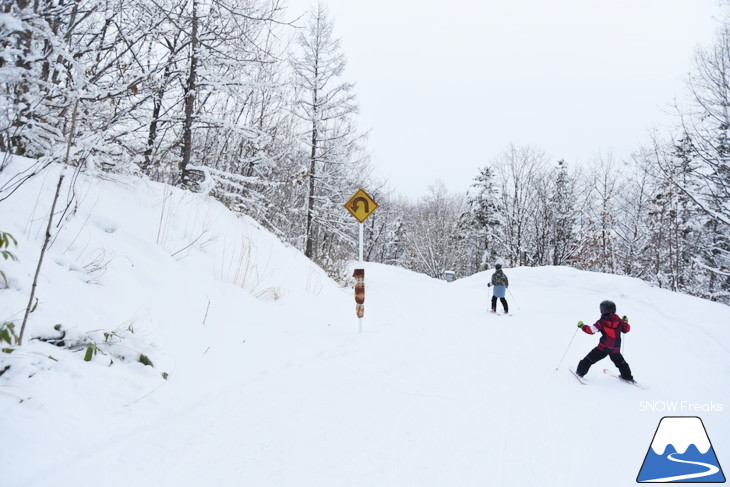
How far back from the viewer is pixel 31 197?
402cm

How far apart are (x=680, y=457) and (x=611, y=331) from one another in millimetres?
2196

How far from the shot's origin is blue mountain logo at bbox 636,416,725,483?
2.71 meters

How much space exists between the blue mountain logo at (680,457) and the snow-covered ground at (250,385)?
10 centimetres

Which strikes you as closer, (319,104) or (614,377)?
(614,377)

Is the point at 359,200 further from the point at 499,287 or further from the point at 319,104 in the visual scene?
Answer: the point at 319,104

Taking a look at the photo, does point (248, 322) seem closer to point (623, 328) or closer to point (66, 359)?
point (66, 359)

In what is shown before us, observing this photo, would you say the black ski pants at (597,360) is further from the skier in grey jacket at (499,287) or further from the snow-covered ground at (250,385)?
the skier in grey jacket at (499,287)

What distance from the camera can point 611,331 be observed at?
504cm

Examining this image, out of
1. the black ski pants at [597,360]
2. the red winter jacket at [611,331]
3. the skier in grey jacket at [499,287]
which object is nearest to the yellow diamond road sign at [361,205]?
the red winter jacket at [611,331]

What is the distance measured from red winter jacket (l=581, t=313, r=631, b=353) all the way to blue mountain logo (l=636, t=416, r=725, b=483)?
135cm

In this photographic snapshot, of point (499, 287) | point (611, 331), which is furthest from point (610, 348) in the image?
point (499, 287)

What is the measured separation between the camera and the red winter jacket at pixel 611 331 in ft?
16.4

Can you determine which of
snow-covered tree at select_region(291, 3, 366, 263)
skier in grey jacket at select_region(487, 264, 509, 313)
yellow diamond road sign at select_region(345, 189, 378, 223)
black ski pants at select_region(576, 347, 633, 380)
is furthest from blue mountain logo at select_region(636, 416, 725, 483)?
snow-covered tree at select_region(291, 3, 366, 263)

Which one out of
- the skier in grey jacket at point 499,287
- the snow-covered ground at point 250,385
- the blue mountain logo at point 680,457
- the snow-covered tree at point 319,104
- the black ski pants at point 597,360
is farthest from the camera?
the snow-covered tree at point 319,104
